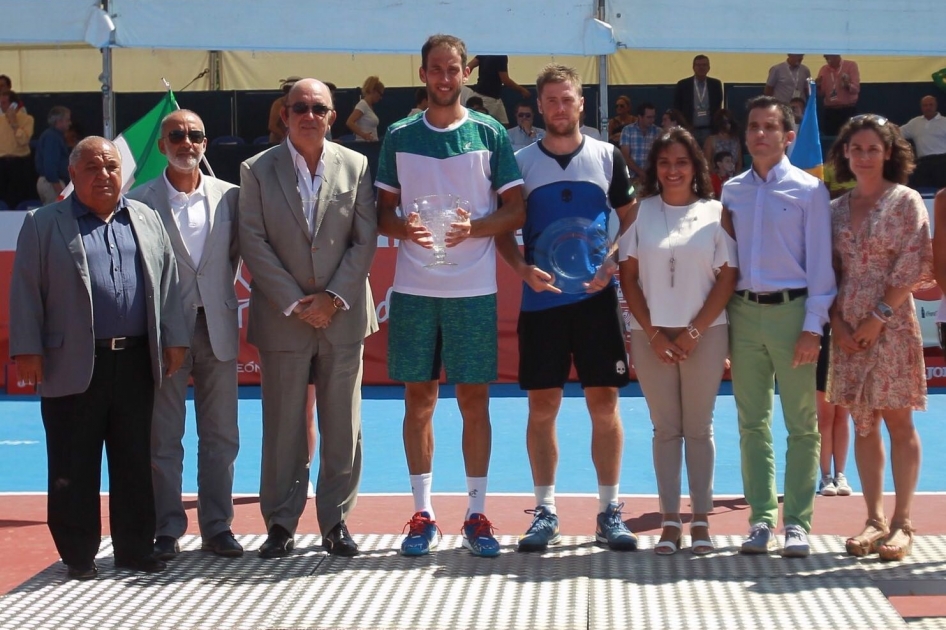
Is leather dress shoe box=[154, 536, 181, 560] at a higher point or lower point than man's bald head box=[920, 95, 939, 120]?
lower

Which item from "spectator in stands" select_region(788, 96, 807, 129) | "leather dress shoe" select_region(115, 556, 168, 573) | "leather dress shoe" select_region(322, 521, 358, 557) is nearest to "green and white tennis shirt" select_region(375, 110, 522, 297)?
"leather dress shoe" select_region(322, 521, 358, 557)

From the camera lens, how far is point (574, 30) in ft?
40.4

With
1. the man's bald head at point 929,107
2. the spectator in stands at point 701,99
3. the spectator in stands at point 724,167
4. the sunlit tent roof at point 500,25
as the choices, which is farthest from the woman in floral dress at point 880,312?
the man's bald head at point 929,107

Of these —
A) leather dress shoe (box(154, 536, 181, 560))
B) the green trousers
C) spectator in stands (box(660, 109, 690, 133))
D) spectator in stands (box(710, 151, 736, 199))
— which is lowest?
leather dress shoe (box(154, 536, 181, 560))

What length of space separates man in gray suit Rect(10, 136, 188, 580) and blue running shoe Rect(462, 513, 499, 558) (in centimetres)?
149

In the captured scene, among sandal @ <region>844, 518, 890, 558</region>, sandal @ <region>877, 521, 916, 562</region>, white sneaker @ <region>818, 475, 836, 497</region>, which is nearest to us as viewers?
sandal @ <region>877, 521, 916, 562</region>

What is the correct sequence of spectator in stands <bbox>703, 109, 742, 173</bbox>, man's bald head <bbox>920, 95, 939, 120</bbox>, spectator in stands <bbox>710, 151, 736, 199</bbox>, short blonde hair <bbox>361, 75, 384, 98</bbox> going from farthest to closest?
man's bald head <bbox>920, 95, 939, 120</bbox>
short blonde hair <bbox>361, 75, 384, 98</bbox>
spectator in stands <bbox>703, 109, 742, 173</bbox>
spectator in stands <bbox>710, 151, 736, 199</bbox>

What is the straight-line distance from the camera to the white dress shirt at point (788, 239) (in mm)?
5445

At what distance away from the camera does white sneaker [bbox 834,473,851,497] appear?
23.7ft

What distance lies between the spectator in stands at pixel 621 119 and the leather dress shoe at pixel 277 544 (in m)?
10.1

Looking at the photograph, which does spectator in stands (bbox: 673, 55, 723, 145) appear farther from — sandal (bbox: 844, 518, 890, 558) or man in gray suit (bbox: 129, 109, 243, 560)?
man in gray suit (bbox: 129, 109, 243, 560)

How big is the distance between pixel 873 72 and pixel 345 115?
8.32 metres

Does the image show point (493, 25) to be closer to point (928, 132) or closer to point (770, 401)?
point (928, 132)

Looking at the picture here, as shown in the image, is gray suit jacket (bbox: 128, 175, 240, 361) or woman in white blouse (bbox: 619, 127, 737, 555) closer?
woman in white blouse (bbox: 619, 127, 737, 555)
